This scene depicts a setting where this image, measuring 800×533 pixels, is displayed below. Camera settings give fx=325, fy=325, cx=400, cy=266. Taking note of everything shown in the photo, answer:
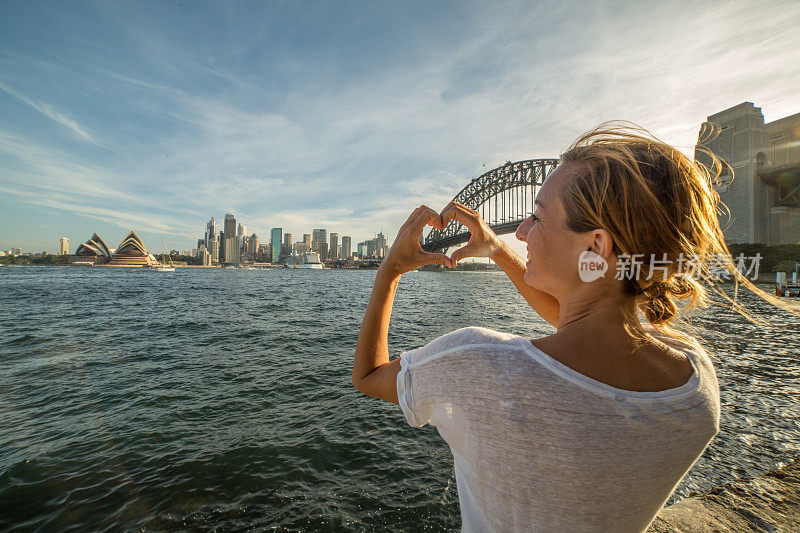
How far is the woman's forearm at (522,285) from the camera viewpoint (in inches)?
→ 57.8

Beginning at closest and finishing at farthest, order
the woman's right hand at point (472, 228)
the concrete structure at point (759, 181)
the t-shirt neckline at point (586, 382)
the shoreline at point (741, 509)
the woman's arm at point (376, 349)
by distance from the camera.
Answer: the t-shirt neckline at point (586, 382), the woman's arm at point (376, 349), the woman's right hand at point (472, 228), the shoreline at point (741, 509), the concrete structure at point (759, 181)

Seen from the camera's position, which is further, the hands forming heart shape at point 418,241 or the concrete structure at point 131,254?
the concrete structure at point 131,254

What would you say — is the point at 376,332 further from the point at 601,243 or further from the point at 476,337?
the point at 601,243

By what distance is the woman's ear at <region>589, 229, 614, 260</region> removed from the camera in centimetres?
82

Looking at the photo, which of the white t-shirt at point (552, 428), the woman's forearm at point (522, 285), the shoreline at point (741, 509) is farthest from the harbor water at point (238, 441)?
the white t-shirt at point (552, 428)

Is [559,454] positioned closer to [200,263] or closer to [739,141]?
[739,141]

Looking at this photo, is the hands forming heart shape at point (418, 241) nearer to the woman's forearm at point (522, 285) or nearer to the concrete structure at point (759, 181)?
the woman's forearm at point (522, 285)

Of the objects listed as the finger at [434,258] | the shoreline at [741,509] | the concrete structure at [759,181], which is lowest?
the shoreline at [741,509]

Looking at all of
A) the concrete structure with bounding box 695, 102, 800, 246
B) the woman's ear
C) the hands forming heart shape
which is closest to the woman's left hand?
the hands forming heart shape

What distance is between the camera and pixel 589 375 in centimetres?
70

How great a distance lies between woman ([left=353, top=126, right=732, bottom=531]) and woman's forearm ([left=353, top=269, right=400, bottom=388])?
0.01m

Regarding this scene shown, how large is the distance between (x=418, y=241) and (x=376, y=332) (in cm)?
36

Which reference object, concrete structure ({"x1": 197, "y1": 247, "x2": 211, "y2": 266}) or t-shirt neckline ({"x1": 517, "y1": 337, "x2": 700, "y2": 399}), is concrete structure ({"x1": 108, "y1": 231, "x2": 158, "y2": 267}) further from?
t-shirt neckline ({"x1": 517, "y1": 337, "x2": 700, "y2": 399})

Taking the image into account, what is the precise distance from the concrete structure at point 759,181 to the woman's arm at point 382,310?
6141 centimetres
